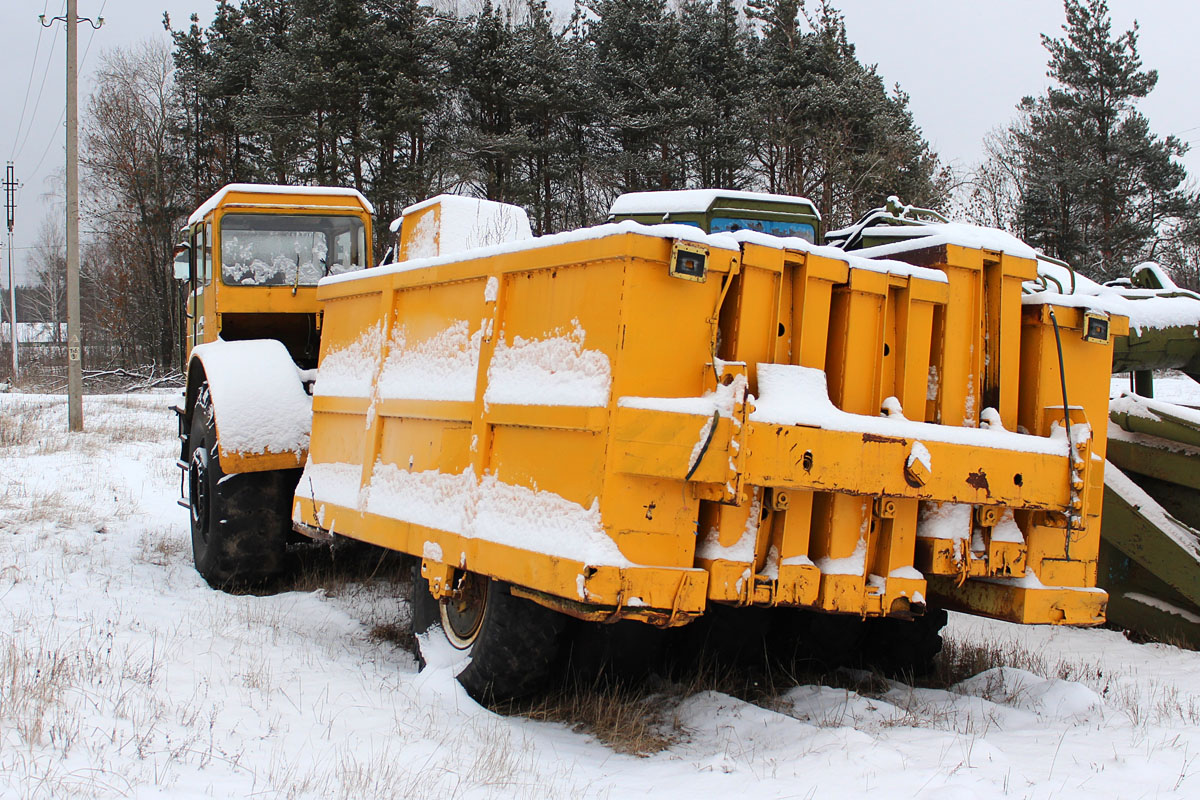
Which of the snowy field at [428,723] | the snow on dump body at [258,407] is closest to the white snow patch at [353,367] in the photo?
the snow on dump body at [258,407]

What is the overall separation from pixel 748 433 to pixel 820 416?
28 centimetres

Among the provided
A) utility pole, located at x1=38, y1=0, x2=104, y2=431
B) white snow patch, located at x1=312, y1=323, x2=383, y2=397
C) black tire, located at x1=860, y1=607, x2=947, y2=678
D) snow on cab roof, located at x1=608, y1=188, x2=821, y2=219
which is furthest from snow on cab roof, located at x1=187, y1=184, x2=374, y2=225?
utility pole, located at x1=38, y1=0, x2=104, y2=431

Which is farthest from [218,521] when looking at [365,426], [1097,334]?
[1097,334]

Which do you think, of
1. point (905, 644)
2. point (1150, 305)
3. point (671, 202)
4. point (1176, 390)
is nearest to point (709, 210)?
point (671, 202)

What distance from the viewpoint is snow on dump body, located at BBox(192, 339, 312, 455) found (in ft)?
19.7

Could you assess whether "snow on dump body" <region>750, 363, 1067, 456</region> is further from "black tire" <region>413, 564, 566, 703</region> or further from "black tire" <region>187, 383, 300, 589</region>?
"black tire" <region>187, 383, 300, 589</region>

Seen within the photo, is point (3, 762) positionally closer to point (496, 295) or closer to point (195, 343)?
point (496, 295)

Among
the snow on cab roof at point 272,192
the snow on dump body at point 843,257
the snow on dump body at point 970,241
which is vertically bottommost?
the snow on dump body at point 843,257

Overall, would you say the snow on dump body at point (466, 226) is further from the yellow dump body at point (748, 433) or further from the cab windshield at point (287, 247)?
the cab windshield at point (287, 247)

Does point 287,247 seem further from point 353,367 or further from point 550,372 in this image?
point 550,372

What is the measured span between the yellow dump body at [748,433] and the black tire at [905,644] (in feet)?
2.60

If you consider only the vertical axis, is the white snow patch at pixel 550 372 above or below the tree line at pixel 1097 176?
below

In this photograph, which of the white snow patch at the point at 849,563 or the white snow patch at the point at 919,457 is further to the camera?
the white snow patch at the point at 849,563

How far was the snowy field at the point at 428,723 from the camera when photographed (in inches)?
121
